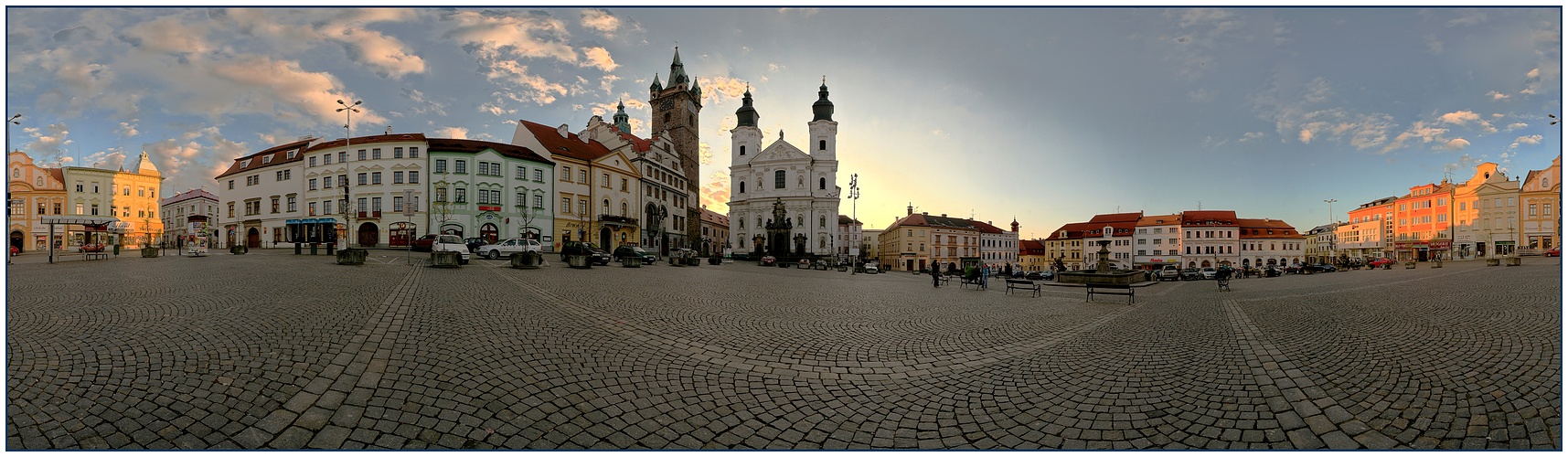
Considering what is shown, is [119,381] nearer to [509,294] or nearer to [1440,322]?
[509,294]

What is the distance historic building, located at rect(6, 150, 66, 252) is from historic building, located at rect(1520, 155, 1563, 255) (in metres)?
14.8

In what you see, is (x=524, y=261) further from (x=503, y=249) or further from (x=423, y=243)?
(x=423, y=243)

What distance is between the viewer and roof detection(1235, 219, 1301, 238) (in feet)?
228

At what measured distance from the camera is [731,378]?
504 centimetres

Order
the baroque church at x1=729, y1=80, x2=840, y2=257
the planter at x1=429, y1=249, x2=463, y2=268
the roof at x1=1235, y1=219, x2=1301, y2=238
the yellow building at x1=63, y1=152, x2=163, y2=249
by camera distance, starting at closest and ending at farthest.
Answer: the yellow building at x1=63, y1=152, x2=163, y2=249 < the planter at x1=429, y1=249, x2=463, y2=268 < the roof at x1=1235, y1=219, x2=1301, y2=238 < the baroque church at x1=729, y1=80, x2=840, y2=257

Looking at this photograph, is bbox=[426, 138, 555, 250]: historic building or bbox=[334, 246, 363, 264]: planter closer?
bbox=[334, 246, 363, 264]: planter

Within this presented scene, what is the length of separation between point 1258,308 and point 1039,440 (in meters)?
12.9

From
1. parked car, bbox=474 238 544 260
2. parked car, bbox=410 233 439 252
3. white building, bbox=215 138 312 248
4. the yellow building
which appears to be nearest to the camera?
the yellow building

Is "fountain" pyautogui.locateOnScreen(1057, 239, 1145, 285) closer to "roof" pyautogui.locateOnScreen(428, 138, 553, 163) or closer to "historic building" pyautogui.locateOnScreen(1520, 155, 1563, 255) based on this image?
"historic building" pyautogui.locateOnScreen(1520, 155, 1563, 255)

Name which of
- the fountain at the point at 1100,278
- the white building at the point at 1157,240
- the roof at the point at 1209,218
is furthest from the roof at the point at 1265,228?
the fountain at the point at 1100,278

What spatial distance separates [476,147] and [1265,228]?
91239 mm

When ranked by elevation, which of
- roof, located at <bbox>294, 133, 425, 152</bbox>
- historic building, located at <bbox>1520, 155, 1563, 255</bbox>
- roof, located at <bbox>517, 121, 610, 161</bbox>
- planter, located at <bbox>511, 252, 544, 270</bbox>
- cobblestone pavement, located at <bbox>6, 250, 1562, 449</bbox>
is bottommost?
cobblestone pavement, located at <bbox>6, 250, 1562, 449</bbox>

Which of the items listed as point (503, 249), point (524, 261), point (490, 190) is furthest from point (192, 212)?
point (490, 190)

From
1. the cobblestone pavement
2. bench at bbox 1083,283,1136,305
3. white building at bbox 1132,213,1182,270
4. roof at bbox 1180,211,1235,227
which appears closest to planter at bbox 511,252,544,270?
the cobblestone pavement
